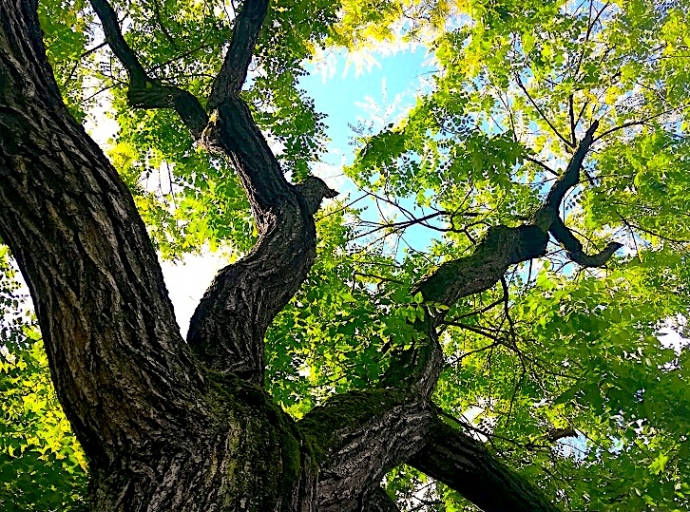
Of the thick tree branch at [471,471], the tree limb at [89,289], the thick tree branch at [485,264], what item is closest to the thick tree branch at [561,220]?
the thick tree branch at [485,264]

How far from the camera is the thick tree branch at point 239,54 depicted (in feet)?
17.6

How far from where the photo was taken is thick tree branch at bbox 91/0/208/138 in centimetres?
566

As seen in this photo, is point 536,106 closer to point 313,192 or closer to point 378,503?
point 313,192

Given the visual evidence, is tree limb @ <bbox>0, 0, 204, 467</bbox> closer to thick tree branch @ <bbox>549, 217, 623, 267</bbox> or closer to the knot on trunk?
the knot on trunk

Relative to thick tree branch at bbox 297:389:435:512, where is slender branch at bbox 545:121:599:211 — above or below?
above

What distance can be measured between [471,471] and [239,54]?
13.4 ft

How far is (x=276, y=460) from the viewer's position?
244cm

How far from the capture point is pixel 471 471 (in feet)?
13.0

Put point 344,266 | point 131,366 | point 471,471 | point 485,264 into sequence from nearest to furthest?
point 131,366 < point 471,471 < point 485,264 < point 344,266

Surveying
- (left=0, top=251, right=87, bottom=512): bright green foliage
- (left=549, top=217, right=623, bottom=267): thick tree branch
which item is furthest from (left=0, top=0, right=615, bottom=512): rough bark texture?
(left=549, top=217, right=623, bottom=267): thick tree branch

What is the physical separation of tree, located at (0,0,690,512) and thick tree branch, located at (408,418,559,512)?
2 centimetres

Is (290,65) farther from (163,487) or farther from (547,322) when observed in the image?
(163,487)

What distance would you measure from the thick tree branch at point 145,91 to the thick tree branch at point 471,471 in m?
3.68

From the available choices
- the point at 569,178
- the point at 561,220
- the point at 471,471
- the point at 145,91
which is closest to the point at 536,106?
the point at 569,178
